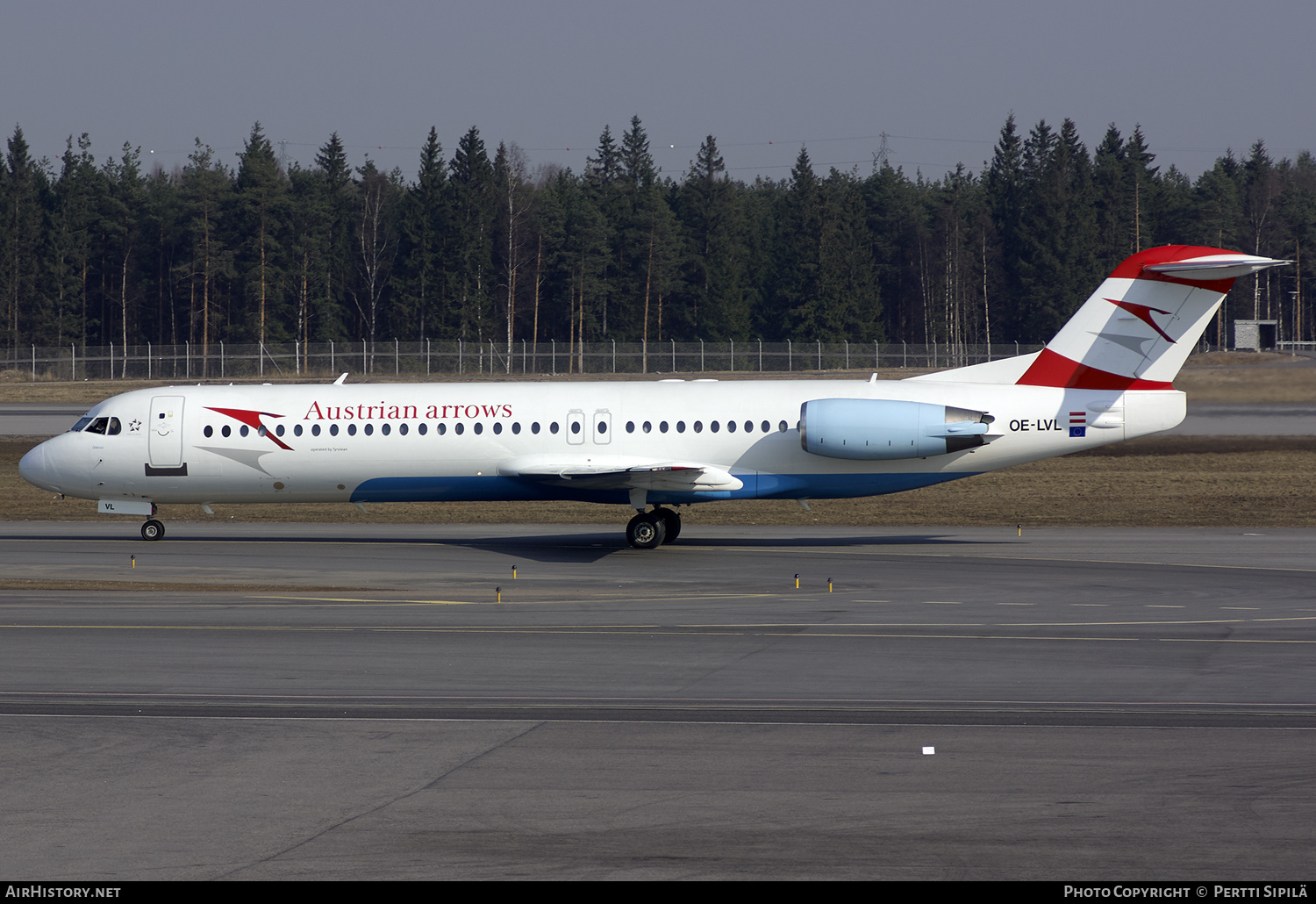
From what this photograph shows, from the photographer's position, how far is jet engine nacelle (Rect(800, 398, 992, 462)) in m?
25.4

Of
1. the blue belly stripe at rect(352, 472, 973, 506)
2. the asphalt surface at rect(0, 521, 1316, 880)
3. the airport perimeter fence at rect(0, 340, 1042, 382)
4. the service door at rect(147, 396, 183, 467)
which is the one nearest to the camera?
the asphalt surface at rect(0, 521, 1316, 880)

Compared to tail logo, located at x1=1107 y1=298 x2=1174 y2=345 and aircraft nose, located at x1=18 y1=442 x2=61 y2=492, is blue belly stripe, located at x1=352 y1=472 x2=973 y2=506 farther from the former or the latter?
aircraft nose, located at x1=18 y1=442 x2=61 y2=492

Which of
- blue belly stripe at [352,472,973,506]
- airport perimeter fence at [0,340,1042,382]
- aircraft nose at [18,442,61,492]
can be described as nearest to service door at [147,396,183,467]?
aircraft nose at [18,442,61,492]

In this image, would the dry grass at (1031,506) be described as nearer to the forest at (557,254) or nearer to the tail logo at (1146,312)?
the tail logo at (1146,312)

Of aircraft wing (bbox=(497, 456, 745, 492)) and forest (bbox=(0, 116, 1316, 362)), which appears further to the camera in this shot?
forest (bbox=(0, 116, 1316, 362))

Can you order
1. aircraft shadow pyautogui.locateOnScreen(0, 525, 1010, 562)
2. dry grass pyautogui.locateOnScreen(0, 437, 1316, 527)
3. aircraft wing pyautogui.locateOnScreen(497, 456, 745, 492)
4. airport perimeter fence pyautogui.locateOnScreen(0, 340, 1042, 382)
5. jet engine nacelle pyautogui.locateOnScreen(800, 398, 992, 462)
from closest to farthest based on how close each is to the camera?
Answer: jet engine nacelle pyautogui.locateOnScreen(800, 398, 992, 462) → aircraft wing pyautogui.locateOnScreen(497, 456, 745, 492) → aircraft shadow pyautogui.locateOnScreen(0, 525, 1010, 562) → dry grass pyautogui.locateOnScreen(0, 437, 1316, 527) → airport perimeter fence pyautogui.locateOnScreen(0, 340, 1042, 382)

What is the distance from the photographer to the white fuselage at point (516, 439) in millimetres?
25922

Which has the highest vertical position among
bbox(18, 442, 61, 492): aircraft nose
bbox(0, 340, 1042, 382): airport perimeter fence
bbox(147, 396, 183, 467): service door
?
bbox(0, 340, 1042, 382): airport perimeter fence

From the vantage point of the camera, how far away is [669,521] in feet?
89.4

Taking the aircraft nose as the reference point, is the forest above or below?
above

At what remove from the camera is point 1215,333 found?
336 feet

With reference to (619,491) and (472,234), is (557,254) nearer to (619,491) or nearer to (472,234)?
(472,234)

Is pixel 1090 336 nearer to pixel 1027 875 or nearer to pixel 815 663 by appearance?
pixel 815 663

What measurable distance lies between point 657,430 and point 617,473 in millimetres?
1565
